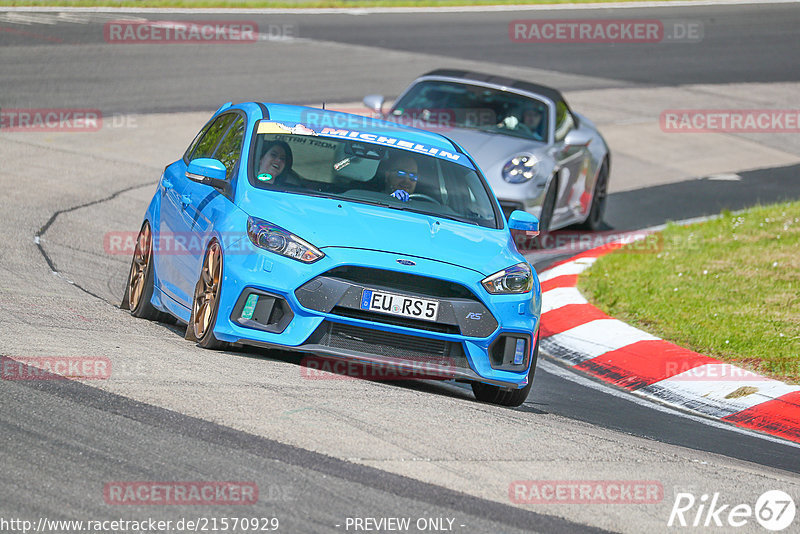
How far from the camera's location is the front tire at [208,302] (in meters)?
6.84

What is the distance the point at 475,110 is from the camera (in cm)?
1325

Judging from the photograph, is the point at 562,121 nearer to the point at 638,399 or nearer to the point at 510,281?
the point at 638,399

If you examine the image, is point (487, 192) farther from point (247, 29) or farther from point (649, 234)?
point (247, 29)

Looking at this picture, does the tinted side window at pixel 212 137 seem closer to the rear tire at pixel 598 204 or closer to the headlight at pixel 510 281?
the headlight at pixel 510 281

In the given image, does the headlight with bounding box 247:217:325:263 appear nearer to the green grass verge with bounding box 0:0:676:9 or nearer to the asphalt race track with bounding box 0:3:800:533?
the asphalt race track with bounding box 0:3:800:533

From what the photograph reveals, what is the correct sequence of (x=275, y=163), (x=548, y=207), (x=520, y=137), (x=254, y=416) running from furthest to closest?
1. (x=520, y=137)
2. (x=548, y=207)
3. (x=275, y=163)
4. (x=254, y=416)

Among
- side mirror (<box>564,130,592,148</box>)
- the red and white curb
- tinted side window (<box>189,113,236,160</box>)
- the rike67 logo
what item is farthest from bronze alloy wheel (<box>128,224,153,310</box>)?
side mirror (<box>564,130,592,148</box>)

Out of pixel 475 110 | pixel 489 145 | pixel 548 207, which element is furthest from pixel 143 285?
pixel 475 110

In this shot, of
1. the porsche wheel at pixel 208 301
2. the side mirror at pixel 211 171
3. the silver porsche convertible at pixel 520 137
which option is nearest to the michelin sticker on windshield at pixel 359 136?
the side mirror at pixel 211 171

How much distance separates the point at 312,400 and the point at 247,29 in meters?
20.6

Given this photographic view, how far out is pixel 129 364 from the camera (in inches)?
239

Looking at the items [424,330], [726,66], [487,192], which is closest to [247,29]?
[726,66]

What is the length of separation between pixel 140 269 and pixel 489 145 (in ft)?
16.2

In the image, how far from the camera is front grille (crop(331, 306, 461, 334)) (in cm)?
663
